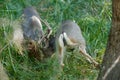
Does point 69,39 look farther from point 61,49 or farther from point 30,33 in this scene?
point 30,33

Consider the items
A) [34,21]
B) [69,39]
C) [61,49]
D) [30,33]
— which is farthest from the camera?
[34,21]

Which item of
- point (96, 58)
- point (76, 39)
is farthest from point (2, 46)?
point (96, 58)

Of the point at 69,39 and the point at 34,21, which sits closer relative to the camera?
the point at 69,39

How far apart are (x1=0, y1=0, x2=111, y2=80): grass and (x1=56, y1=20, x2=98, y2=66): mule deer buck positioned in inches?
4.2

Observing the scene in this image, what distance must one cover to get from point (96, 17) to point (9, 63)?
2.39 m

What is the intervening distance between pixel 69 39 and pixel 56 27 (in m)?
1.11

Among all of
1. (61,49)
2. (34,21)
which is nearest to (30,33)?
(34,21)

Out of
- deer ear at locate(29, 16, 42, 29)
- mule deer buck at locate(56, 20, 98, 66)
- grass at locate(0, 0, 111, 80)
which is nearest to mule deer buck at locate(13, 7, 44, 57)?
deer ear at locate(29, 16, 42, 29)

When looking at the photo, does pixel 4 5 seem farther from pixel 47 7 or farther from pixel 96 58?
pixel 96 58

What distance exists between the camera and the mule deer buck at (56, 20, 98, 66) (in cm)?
556

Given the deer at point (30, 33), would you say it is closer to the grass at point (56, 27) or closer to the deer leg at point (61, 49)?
the grass at point (56, 27)

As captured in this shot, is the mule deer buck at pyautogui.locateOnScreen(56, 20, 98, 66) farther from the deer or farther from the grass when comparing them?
the deer

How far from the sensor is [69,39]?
227 inches

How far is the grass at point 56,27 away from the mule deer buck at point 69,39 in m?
0.11
